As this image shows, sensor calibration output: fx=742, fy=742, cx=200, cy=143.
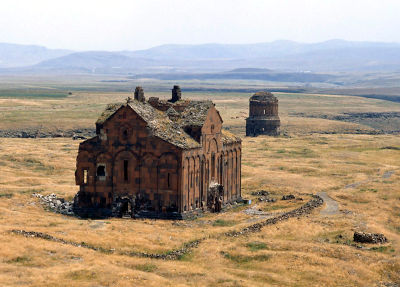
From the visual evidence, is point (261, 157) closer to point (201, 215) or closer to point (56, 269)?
point (201, 215)

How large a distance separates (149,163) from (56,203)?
29.2 ft

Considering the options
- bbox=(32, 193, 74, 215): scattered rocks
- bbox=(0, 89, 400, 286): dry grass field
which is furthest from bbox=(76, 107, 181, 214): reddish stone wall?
bbox=(0, 89, 400, 286): dry grass field

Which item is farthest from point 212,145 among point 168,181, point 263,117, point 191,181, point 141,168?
point 263,117

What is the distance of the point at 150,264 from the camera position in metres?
38.4

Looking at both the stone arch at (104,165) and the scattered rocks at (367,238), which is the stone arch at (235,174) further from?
the scattered rocks at (367,238)

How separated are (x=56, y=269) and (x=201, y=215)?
19.4 m

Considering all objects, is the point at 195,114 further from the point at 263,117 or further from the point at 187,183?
the point at 263,117

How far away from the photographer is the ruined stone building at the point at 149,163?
52031 mm

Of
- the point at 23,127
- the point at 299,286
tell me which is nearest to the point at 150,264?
the point at 299,286

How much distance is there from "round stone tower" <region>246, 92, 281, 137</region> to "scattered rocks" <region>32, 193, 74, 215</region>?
6335 cm

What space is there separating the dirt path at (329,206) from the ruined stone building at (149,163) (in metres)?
8.20

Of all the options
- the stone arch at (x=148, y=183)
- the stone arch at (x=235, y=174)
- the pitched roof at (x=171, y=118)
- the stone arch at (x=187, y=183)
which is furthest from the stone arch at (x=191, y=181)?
the stone arch at (x=235, y=174)

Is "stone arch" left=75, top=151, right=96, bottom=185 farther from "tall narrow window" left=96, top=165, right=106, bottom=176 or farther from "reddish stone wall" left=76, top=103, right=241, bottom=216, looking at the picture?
"tall narrow window" left=96, top=165, right=106, bottom=176

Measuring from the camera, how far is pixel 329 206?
196ft
